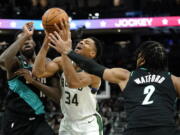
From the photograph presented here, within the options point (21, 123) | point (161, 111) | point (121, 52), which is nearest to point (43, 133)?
point (21, 123)

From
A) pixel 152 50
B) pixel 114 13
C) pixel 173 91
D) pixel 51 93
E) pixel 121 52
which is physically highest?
pixel 152 50

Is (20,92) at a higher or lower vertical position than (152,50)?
lower

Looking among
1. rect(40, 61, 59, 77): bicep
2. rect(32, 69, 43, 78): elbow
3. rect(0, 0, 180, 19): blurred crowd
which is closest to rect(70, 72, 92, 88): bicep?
rect(40, 61, 59, 77): bicep

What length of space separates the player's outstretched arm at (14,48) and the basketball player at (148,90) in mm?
875

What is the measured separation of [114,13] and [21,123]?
1369 centimetres

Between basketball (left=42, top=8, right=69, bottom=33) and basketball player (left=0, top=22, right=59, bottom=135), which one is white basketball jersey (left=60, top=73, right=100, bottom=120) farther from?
basketball (left=42, top=8, right=69, bottom=33)

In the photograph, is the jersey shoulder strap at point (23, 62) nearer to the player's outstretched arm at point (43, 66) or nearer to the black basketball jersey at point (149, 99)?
the player's outstretched arm at point (43, 66)

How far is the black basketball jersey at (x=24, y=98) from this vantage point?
13.7 ft

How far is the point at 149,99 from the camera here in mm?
2979

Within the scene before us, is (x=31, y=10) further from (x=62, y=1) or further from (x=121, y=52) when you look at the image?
(x=121, y=52)

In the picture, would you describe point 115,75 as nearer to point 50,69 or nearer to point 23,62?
point 50,69

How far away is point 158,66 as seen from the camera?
3.08 meters

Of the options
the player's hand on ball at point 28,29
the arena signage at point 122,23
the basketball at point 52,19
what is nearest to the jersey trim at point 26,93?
the player's hand on ball at point 28,29

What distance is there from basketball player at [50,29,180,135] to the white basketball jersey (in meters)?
0.97
